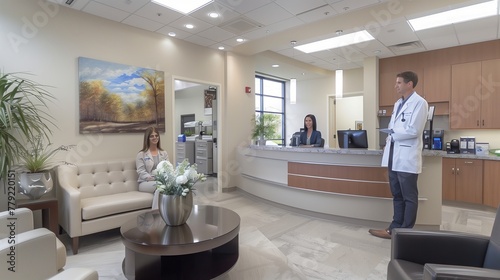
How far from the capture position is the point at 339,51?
5961 mm

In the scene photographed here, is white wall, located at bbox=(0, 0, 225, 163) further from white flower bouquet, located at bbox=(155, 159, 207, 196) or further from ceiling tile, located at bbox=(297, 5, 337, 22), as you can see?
ceiling tile, located at bbox=(297, 5, 337, 22)

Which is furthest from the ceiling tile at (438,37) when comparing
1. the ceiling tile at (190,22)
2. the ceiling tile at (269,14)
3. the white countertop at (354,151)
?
the ceiling tile at (190,22)

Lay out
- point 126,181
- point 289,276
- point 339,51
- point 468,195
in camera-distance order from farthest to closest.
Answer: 1. point 339,51
2. point 468,195
3. point 126,181
4. point 289,276

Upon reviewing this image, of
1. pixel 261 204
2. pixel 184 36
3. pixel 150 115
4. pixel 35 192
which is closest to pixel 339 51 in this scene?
pixel 184 36

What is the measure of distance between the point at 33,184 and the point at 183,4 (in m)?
2.89

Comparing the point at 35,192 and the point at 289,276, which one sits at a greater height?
the point at 35,192

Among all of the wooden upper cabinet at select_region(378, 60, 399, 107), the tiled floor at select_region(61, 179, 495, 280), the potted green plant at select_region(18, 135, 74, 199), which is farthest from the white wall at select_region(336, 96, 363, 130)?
the potted green plant at select_region(18, 135, 74, 199)

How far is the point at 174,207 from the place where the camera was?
7.29 feet

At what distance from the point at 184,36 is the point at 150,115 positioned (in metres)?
1.57

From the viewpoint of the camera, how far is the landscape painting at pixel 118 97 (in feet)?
12.5

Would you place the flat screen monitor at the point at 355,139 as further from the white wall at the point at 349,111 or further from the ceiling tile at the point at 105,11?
the white wall at the point at 349,111

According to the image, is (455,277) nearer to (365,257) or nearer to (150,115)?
(365,257)

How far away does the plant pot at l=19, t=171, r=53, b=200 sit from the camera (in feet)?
9.40

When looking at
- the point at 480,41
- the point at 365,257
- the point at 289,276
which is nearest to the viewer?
the point at 289,276
